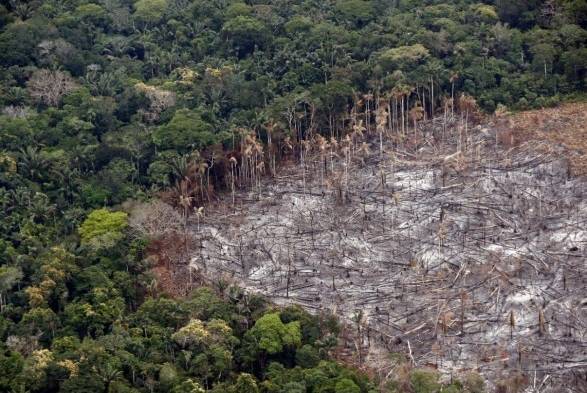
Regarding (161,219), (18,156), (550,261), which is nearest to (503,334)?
(550,261)

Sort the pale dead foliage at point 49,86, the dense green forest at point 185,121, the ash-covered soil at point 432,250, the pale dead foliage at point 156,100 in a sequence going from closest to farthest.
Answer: the dense green forest at point 185,121 < the ash-covered soil at point 432,250 < the pale dead foliage at point 156,100 < the pale dead foliage at point 49,86

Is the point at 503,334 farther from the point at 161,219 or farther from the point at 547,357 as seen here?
the point at 161,219

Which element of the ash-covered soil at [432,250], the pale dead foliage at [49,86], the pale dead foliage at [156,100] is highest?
the pale dead foliage at [49,86]

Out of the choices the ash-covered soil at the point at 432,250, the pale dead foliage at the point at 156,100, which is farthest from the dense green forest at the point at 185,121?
the ash-covered soil at the point at 432,250

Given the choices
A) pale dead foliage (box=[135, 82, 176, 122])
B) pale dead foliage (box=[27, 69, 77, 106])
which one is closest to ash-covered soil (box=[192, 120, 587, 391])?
pale dead foliage (box=[135, 82, 176, 122])

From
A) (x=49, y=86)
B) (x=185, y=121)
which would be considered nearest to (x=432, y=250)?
(x=185, y=121)

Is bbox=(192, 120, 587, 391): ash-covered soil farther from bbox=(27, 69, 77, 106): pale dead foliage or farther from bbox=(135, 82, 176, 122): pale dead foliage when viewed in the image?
bbox=(27, 69, 77, 106): pale dead foliage

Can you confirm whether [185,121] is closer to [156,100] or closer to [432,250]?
[156,100]

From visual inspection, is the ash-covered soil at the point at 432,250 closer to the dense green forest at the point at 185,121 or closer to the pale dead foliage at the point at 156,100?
the dense green forest at the point at 185,121
